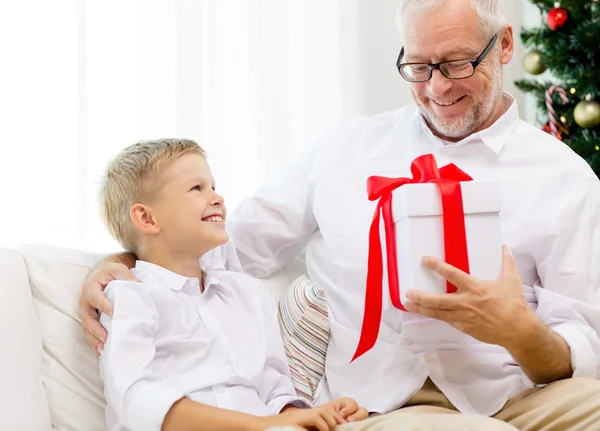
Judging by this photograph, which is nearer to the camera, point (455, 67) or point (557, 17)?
point (455, 67)

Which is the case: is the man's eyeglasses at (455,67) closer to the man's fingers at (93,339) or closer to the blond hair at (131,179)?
the blond hair at (131,179)

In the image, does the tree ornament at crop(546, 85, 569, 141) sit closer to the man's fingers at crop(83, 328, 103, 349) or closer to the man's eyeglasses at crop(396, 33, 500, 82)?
the man's eyeglasses at crop(396, 33, 500, 82)

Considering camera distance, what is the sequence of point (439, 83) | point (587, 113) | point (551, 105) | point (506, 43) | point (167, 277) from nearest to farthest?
point (167, 277) → point (439, 83) → point (506, 43) → point (587, 113) → point (551, 105)

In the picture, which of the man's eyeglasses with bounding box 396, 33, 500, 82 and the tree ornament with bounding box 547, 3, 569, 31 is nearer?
the man's eyeglasses with bounding box 396, 33, 500, 82

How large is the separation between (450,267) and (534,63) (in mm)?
1718

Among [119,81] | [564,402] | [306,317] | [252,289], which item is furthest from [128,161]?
[564,402]

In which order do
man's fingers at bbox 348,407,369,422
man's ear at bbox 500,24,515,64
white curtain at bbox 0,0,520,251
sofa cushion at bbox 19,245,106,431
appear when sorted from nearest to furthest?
man's fingers at bbox 348,407,369,422
sofa cushion at bbox 19,245,106,431
man's ear at bbox 500,24,515,64
white curtain at bbox 0,0,520,251

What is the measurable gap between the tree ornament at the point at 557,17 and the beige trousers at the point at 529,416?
61.9 inches

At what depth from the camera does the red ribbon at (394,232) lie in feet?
4.62

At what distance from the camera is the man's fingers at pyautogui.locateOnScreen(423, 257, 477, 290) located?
138 cm


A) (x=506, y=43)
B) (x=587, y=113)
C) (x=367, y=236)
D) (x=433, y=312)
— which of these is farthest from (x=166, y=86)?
(x=587, y=113)

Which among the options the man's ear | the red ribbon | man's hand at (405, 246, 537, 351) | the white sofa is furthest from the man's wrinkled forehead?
the white sofa

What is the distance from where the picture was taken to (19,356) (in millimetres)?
1558

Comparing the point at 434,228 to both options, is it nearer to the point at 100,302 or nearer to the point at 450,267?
the point at 450,267
